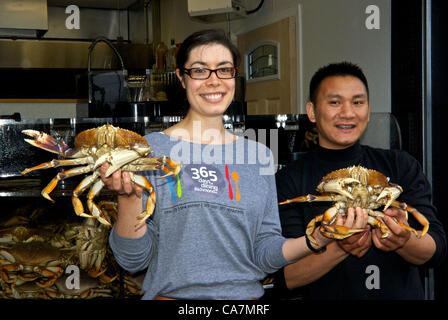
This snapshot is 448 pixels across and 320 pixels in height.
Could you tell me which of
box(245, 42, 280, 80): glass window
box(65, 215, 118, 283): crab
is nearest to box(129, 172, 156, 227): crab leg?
box(65, 215, 118, 283): crab

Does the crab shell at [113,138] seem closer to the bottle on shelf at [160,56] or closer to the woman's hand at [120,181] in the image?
the woman's hand at [120,181]

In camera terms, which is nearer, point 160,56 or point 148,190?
point 148,190

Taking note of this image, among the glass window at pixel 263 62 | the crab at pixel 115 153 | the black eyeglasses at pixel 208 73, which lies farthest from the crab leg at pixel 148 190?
the glass window at pixel 263 62

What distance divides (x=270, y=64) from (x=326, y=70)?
265 cm

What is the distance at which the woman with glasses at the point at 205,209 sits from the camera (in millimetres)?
Result: 1118

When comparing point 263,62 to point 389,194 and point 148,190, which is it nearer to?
point 389,194

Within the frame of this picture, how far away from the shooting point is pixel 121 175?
3.54 feet

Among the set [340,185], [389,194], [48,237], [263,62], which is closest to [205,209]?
[340,185]

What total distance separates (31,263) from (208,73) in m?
0.87

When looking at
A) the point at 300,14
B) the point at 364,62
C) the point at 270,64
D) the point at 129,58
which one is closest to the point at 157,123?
the point at 364,62

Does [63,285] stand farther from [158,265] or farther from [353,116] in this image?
[353,116]

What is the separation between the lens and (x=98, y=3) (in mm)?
5906

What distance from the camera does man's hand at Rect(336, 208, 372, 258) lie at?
1.15 metres

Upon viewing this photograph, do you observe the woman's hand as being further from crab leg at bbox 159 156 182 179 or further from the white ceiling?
the white ceiling
